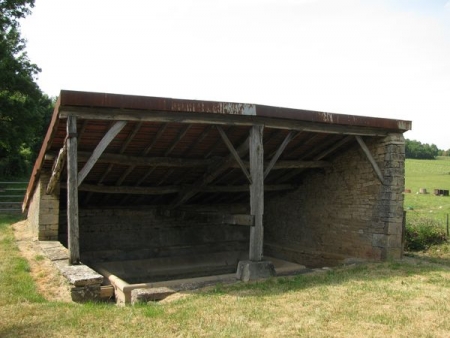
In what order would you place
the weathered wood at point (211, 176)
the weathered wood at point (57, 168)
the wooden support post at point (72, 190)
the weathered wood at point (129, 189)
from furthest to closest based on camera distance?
the weathered wood at point (129, 189)
the weathered wood at point (211, 176)
the weathered wood at point (57, 168)
the wooden support post at point (72, 190)

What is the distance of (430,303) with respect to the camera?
517cm

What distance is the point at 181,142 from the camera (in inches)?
301

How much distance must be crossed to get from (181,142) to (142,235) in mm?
3892

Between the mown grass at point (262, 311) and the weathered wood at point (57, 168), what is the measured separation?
6.10 ft

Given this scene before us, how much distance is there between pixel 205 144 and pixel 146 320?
413cm

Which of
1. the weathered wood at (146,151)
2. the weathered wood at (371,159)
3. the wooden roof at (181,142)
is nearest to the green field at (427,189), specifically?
the weathered wood at (371,159)

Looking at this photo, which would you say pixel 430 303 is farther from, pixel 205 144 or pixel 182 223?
pixel 182 223

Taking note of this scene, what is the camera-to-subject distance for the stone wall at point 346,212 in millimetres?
8461

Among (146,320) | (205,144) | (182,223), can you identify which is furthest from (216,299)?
(182,223)

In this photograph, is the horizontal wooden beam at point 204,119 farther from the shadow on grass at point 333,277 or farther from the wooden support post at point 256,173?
the shadow on grass at point 333,277

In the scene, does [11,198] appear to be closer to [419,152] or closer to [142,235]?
[142,235]

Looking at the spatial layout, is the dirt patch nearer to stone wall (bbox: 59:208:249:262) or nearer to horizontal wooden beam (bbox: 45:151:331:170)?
stone wall (bbox: 59:208:249:262)

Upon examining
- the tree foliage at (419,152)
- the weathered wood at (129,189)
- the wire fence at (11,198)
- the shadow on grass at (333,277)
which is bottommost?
the shadow on grass at (333,277)

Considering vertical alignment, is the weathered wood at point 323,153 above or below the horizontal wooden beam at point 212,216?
above
